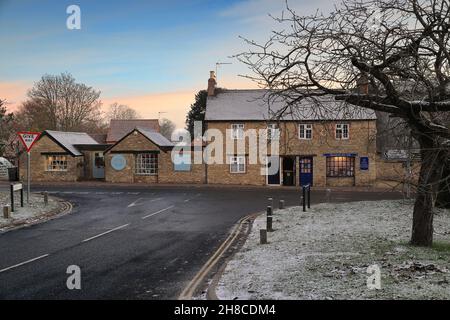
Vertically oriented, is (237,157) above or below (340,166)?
above

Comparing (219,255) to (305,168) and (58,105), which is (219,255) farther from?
(58,105)

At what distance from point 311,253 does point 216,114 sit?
2901 centimetres

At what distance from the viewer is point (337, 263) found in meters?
9.24

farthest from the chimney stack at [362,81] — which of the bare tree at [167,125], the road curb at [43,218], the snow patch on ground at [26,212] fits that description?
the bare tree at [167,125]

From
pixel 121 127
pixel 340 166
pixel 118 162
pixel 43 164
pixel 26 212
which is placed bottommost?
pixel 26 212

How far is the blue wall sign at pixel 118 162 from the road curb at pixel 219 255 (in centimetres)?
2314

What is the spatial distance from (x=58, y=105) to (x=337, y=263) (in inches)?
2426

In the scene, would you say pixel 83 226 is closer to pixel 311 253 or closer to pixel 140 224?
pixel 140 224

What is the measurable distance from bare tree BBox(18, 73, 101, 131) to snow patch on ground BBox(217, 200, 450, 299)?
5340 centimetres

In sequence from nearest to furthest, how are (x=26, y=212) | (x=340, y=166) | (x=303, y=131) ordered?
1. (x=26, y=212)
2. (x=340, y=166)
3. (x=303, y=131)

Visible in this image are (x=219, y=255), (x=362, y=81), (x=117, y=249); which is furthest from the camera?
(x=117, y=249)

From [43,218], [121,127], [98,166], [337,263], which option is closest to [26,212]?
[43,218]

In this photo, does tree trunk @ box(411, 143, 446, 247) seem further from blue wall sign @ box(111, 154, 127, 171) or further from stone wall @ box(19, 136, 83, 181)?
stone wall @ box(19, 136, 83, 181)
